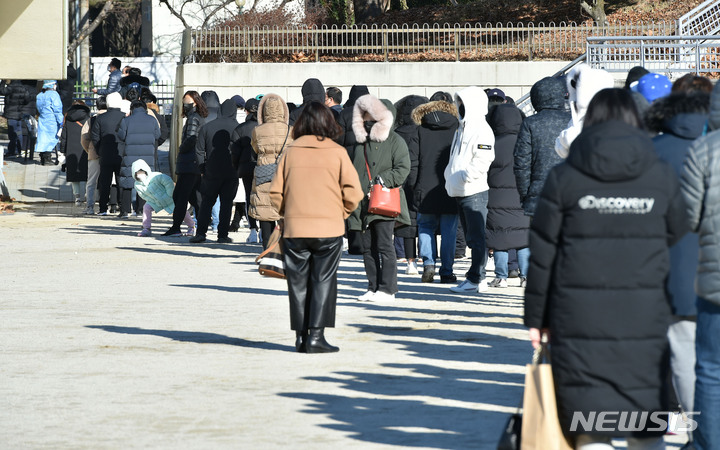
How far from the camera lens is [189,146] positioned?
1777 cm

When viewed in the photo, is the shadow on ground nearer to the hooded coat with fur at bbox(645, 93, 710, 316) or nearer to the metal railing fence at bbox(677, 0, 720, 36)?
the hooded coat with fur at bbox(645, 93, 710, 316)

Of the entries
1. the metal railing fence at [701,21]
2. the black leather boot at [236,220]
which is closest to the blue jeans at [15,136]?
the black leather boot at [236,220]

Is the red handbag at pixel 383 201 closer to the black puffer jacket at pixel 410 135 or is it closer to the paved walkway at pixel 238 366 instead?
the paved walkway at pixel 238 366

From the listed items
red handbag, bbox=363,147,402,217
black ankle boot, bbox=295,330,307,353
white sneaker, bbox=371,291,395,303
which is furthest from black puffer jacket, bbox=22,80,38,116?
black ankle boot, bbox=295,330,307,353

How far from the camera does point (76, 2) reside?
48938mm

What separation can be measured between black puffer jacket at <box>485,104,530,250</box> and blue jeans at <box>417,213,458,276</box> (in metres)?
0.88

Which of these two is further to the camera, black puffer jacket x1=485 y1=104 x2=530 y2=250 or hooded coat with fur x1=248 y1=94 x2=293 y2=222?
hooded coat with fur x1=248 y1=94 x2=293 y2=222

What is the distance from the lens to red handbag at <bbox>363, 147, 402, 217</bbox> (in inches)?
438

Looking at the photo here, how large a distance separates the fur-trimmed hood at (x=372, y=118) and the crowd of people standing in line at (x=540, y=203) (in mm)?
15

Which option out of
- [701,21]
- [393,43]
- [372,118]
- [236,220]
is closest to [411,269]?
[372,118]

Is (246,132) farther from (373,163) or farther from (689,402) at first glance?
(689,402)

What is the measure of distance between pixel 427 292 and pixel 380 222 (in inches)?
51.1

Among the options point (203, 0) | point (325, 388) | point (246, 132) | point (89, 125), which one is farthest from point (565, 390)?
point (203, 0)

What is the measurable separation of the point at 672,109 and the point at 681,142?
16cm
